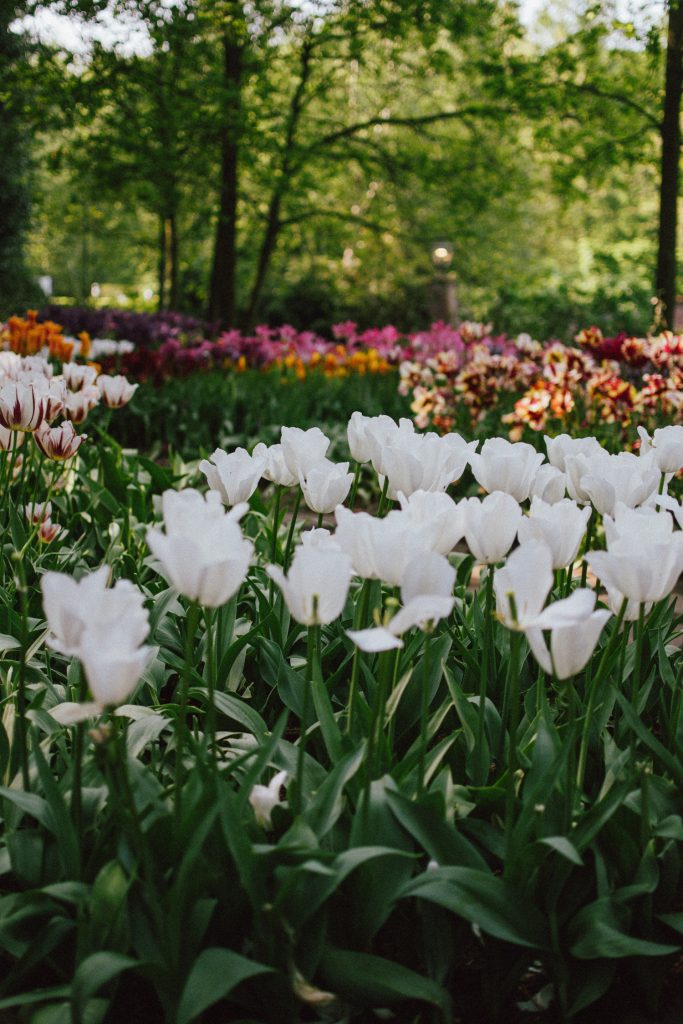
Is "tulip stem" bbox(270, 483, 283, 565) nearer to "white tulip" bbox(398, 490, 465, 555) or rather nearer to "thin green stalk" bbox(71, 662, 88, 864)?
"white tulip" bbox(398, 490, 465, 555)

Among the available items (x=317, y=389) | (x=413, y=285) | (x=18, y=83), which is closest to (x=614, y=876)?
(x=317, y=389)

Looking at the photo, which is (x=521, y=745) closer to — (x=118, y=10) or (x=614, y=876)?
(x=614, y=876)

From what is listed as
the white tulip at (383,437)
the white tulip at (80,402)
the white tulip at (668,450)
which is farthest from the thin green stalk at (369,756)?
the white tulip at (80,402)

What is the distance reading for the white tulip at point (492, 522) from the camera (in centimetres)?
163

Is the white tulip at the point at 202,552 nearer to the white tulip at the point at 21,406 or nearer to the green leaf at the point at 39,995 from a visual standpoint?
the green leaf at the point at 39,995

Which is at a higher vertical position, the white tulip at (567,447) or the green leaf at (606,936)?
the white tulip at (567,447)

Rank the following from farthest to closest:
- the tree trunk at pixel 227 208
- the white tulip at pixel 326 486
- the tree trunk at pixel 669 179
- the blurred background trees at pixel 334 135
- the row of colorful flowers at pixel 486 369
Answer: the tree trunk at pixel 227 208 < the blurred background trees at pixel 334 135 < the tree trunk at pixel 669 179 < the row of colorful flowers at pixel 486 369 < the white tulip at pixel 326 486

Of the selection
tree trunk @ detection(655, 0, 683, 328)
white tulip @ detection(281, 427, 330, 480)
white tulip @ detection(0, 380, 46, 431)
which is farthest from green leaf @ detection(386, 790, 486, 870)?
tree trunk @ detection(655, 0, 683, 328)

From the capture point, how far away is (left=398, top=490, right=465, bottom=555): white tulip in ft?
5.17

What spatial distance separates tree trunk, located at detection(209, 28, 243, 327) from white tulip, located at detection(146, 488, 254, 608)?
10.2m

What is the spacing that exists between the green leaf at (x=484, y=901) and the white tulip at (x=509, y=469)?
2.61 feet

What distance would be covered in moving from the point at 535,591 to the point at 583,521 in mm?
278

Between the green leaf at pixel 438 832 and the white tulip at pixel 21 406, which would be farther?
the white tulip at pixel 21 406

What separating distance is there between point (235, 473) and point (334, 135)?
1273 cm
